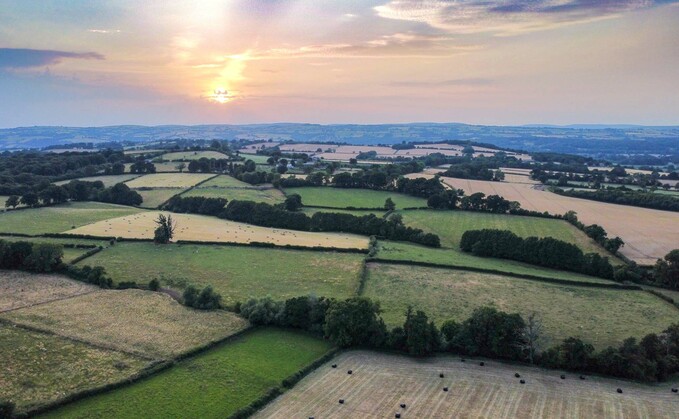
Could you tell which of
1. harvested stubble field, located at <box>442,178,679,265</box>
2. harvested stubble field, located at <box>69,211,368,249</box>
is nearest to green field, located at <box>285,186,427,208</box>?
harvested stubble field, located at <box>69,211,368,249</box>

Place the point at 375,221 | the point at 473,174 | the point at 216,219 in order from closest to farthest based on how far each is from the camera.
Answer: the point at 375,221 → the point at 216,219 → the point at 473,174

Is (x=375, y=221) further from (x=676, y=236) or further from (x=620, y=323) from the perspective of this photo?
(x=676, y=236)

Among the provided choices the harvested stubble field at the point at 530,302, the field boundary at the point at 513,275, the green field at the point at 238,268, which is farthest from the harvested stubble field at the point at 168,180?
the harvested stubble field at the point at 530,302

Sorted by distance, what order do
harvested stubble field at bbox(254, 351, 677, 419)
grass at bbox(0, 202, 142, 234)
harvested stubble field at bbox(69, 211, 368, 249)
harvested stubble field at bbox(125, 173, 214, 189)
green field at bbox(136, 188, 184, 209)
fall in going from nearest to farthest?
harvested stubble field at bbox(254, 351, 677, 419) < harvested stubble field at bbox(69, 211, 368, 249) < grass at bbox(0, 202, 142, 234) < green field at bbox(136, 188, 184, 209) < harvested stubble field at bbox(125, 173, 214, 189)

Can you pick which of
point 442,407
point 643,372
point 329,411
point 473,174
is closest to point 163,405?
point 329,411

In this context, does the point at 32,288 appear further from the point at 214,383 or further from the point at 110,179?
the point at 110,179

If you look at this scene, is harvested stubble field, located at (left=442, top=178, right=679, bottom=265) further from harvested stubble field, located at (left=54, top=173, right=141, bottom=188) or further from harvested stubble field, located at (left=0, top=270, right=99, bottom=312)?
harvested stubble field, located at (left=54, top=173, right=141, bottom=188)

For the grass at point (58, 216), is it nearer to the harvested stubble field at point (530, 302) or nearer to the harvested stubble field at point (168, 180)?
the harvested stubble field at point (168, 180)
